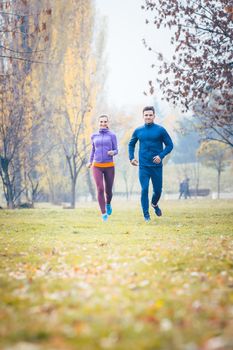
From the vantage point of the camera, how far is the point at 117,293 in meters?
3.94

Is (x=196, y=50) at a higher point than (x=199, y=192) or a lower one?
higher

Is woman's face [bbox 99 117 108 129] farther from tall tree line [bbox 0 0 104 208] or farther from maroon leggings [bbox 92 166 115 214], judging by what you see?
tall tree line [bbox 0 0 104 208]

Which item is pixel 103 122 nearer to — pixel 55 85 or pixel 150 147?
pixel 150 147

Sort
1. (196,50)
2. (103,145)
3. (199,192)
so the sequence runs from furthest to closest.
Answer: (199,192), (196,50), (103,145)

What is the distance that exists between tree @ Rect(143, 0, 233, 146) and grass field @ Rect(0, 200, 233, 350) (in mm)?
6687

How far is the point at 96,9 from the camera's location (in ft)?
93.9

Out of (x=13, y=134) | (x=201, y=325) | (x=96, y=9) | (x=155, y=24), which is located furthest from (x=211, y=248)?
(x=96, y=9)

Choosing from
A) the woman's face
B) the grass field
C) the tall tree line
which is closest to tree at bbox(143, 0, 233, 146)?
the woman's face

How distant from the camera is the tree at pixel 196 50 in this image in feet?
43.0

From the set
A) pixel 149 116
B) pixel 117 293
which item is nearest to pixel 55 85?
pixel 149 116

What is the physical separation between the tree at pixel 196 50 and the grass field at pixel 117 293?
21.9 ft

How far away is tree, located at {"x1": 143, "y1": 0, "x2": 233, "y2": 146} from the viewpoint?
1312cm

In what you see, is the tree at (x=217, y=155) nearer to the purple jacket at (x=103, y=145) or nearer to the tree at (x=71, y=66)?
the tree at (x=71, y=66)

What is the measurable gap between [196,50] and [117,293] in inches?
434
